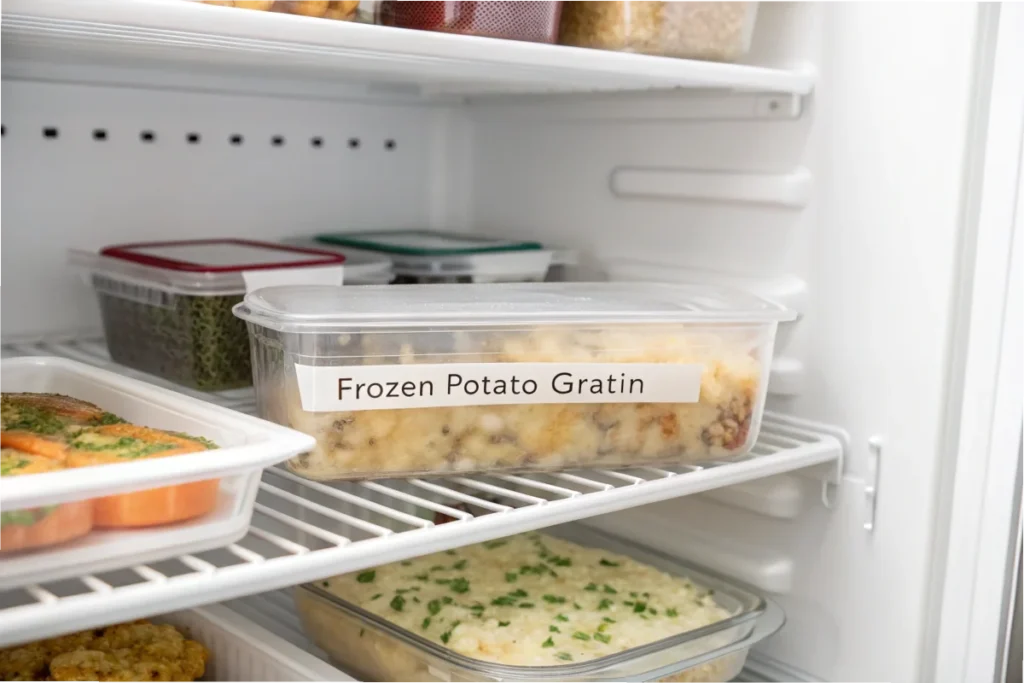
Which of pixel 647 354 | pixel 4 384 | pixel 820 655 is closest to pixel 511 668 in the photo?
pixel 647 354

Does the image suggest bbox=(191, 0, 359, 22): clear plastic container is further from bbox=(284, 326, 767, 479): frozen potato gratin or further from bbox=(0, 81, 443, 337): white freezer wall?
bbox=(0, 81, 443, 337): white freezer wall

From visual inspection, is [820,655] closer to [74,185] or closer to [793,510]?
[793,510]

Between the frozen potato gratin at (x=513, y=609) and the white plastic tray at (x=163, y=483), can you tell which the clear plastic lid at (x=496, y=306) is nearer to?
the white plastic tray at (x=163, y=483)

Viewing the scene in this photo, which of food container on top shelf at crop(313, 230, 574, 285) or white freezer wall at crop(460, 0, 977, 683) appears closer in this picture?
white freezer wall at crop(460, 0, 977, 683)

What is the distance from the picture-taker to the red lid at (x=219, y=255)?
1.13 metres

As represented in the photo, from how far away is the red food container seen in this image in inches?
37.0

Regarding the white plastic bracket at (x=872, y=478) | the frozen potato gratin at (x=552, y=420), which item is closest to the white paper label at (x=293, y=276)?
the frozen potato gratin at (x=552, y=420)

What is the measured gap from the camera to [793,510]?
1186 millimetres

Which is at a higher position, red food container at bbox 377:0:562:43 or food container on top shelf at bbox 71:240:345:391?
red food container at bbox 377:0:562:43

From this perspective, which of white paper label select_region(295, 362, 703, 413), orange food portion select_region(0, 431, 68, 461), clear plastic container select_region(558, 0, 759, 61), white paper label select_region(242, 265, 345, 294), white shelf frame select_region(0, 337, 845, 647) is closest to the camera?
white shelf frame select_region(0, 337, 845, 647)

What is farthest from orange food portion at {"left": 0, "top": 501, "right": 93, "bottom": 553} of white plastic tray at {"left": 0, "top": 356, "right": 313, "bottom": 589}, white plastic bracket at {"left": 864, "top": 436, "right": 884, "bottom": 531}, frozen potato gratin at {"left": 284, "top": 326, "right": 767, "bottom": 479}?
white plastic bracket at {"left": 864, "top": 436, "right": 884, "bottom": 531}

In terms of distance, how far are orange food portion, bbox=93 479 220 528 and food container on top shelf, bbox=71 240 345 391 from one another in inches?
15.1

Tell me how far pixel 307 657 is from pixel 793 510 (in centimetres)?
54

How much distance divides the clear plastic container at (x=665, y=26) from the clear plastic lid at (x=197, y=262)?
38cm
